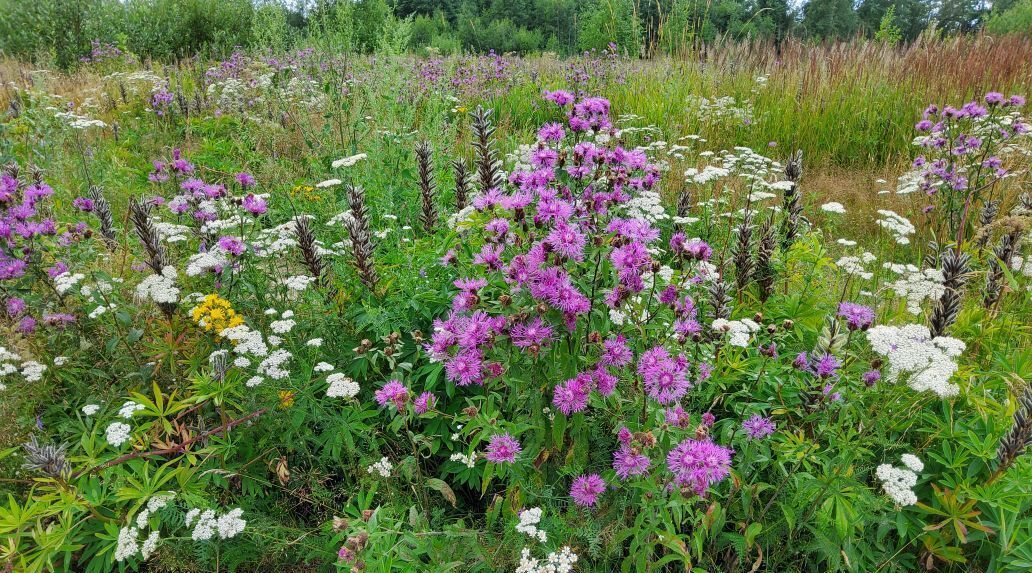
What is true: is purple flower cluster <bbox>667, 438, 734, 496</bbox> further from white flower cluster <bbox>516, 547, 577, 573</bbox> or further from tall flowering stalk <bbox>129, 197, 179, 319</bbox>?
tall flowering stalk <bbox>129, 197, 179, 319</bbox>

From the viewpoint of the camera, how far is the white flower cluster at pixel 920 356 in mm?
1530

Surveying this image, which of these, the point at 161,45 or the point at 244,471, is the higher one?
the point at 161,45

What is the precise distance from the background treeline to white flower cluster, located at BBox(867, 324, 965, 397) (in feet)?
11.7

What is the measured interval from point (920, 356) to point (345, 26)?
14.6ft

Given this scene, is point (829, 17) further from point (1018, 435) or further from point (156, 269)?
point (156, 269)

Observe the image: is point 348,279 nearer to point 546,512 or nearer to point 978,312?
point 546,512

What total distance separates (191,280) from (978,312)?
12.3 ft

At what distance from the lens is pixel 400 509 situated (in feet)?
6.10

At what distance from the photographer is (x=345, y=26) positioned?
4.34 metres

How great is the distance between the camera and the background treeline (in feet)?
15.4

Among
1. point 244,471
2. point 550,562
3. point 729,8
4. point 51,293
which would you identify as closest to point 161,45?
point 51,293

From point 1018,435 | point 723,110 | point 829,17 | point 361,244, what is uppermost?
point 829,17

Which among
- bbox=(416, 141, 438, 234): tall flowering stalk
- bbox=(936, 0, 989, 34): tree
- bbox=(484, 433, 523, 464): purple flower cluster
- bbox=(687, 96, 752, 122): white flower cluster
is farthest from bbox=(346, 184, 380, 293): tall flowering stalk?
bbox=(936, 0, 989, 34): tree

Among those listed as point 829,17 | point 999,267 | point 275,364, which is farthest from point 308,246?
point 829,17
